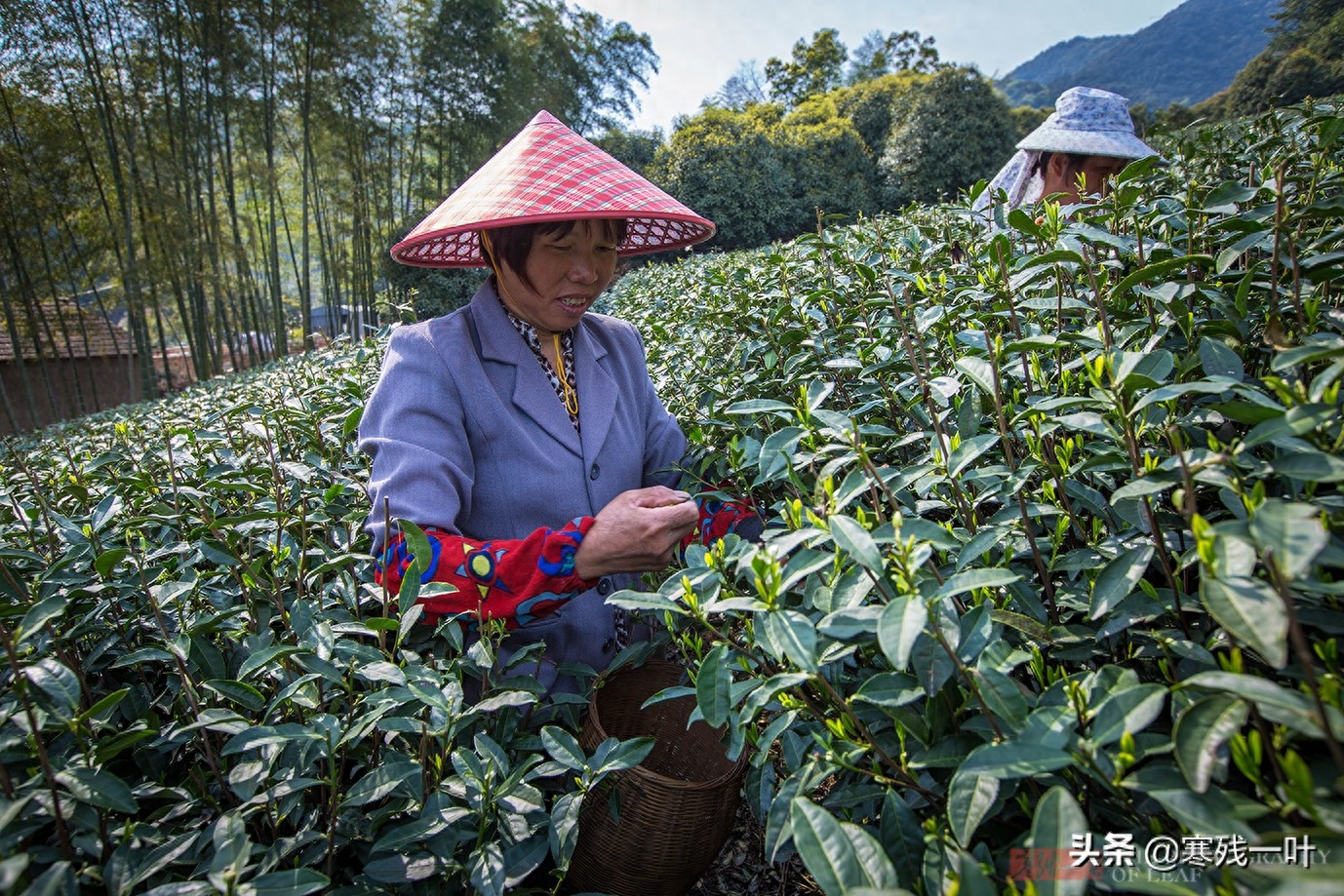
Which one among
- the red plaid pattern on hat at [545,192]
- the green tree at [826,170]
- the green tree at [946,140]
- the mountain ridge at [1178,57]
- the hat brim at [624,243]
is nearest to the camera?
the red plaid pattern on hat at [545,192]

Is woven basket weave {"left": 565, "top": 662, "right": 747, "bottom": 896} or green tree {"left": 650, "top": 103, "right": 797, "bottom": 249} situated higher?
green tree {"left": 650, "top": 103, "right": 797, "bottom": 249}

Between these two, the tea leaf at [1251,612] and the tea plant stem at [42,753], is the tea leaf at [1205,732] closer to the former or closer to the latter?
the tea leaf at [1251,612]

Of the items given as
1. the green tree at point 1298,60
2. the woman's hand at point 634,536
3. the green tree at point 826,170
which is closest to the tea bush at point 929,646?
the woman's hand at point 634,536

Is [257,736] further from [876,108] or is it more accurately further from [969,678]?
[876,108]

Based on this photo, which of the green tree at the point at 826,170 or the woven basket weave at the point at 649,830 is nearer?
the woven basket weave at the point at 649,830

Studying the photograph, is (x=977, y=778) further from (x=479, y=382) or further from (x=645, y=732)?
(x=479, y=382)

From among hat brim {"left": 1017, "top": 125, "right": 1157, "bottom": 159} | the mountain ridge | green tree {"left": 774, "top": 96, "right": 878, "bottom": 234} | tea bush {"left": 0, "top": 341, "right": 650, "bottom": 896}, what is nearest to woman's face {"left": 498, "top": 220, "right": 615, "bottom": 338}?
tea bush {"left": 0, "top": 341, "right": 650, "bottom": 896}

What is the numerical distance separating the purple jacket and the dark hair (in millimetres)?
96

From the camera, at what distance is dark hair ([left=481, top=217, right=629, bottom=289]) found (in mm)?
1387

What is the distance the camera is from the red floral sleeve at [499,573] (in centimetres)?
114

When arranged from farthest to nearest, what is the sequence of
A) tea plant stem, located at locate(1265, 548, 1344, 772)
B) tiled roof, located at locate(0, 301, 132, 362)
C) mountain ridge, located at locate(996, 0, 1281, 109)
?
mountain ridge, located at locate(996, 0, 1281, 109) → tiled roof, located at locate(0, 301, 132, 362) → tea plant stem, located at locate(1265, 548, 1344, 772)

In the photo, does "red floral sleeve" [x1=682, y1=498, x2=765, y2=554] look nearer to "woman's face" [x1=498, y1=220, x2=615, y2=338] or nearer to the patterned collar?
the patterned collar

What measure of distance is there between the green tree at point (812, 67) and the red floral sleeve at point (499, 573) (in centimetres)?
3606

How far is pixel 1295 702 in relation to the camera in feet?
1.47
